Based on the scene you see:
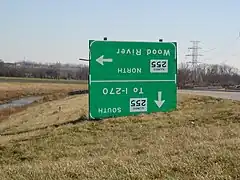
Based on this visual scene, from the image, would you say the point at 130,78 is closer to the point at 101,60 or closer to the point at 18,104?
the point at 101,60

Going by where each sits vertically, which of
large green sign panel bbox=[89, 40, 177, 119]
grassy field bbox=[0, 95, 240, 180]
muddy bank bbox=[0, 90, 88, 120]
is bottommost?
muddy bank bbox=[0, 90, 88, 120]

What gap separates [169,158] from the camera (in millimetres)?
7105

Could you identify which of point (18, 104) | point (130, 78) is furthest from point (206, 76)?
point (130, 78)

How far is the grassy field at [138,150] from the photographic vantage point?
21.1 ft

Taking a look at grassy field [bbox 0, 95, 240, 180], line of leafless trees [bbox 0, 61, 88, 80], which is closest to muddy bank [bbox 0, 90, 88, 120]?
grassy field [bbox 0, 95, 240, 180]

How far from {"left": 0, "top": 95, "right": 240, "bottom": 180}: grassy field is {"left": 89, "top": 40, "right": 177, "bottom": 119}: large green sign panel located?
96 cm

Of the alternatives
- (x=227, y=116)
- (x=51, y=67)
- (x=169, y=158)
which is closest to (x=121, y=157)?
(x=169, y=158)

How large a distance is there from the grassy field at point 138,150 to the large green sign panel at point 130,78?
958 mm

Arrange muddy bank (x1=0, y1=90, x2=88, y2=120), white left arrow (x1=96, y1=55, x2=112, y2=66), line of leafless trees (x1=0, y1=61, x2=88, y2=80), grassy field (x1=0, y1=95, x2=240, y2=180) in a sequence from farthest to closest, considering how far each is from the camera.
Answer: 1. line of leafless trees (x1=0, y1=61, x2=88, y2=80)
2. muddy bank (x1=0, y1=90, x2=88, y2=120)
3. white left arrow (x1=96, y1=55, x2=112, y2=66)
4. grassy field (x1=0, y1=95, x2=240, y2=180)

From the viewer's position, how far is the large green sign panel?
15.4 meters

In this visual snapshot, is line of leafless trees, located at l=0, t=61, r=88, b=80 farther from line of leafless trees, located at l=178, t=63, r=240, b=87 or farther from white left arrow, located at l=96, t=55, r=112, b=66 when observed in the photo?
white left arrow, located at l=96, t=55, r=112, b=66

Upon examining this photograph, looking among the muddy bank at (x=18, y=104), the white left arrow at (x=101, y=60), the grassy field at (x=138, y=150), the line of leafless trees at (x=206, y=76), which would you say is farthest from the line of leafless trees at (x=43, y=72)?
the grassy field at (x=138, y=150)

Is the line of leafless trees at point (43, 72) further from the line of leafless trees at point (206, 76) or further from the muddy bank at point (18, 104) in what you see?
the muddy bank at point (18, 104)

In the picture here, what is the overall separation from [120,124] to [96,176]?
24.2 feet
